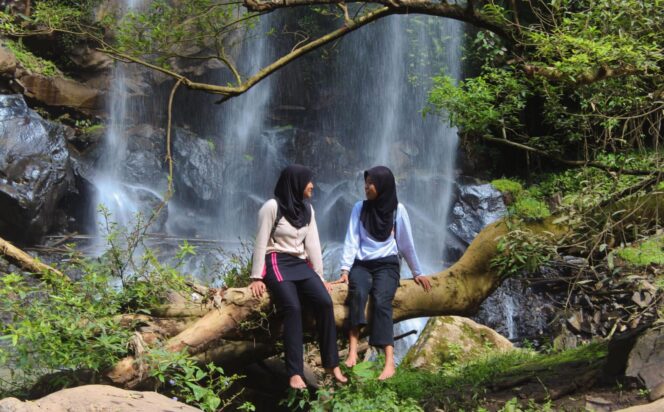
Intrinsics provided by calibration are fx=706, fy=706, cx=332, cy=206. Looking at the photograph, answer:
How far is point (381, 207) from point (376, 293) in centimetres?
65

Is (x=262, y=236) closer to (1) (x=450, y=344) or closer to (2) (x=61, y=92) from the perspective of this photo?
(1) (x=450, y=344)

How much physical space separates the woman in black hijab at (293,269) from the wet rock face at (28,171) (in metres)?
8.49

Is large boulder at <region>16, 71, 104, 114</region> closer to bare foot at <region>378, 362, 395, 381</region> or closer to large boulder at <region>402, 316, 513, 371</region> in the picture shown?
large boulder at <region>402, 316, 513, 371</region>

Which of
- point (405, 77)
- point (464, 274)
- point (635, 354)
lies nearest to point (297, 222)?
point (464, 274)

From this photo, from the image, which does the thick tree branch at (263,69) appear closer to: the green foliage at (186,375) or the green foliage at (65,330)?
the green foliage at (65,330)

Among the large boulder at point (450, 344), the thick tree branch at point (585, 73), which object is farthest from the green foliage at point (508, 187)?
the thick tree branch at point (585, 73)

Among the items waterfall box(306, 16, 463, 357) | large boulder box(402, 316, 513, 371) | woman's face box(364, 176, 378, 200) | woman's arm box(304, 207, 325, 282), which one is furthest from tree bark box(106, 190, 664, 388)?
waterfall box(306, 16, 463, 357)

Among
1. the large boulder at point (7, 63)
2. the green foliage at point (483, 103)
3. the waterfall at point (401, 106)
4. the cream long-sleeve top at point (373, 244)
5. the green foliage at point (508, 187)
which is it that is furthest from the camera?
the waterfall at point (401, 106)

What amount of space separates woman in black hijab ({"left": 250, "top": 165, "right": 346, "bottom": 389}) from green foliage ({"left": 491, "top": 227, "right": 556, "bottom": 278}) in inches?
54.9

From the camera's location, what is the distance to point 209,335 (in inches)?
194

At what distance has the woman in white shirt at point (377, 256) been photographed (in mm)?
5180

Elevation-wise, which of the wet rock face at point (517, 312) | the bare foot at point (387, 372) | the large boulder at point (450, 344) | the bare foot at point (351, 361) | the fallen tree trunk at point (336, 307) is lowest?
the wet rock face at point (517, 312)

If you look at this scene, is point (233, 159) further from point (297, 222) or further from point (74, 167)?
point (297, 222)

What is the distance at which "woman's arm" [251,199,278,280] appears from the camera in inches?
198
